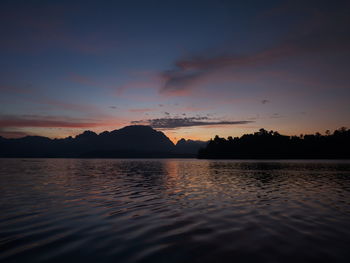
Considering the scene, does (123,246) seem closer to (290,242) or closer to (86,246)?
(86,246)

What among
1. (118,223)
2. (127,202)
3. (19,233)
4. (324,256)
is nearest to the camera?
(324,256)

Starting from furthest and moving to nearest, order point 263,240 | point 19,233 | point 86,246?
point 19,233 < point 263,240 < point 86,246

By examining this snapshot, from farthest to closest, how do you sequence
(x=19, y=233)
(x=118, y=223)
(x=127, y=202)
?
(x=127, y=202)
(x=118, y=223)
(x=19, y=233)

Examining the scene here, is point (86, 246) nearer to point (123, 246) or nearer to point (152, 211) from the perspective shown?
point (123, 246)

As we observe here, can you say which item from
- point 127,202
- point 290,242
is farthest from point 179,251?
point 127,202

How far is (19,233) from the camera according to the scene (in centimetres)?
1163

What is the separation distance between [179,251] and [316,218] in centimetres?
1075

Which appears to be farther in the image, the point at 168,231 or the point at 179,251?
the point at 168,231

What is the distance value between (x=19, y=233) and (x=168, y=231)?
25.8 ft

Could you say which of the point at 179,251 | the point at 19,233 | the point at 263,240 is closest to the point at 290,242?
the point at 263,240

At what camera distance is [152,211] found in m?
16.8

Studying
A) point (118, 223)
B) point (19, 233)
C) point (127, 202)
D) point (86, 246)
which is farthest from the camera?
point (127, 202)

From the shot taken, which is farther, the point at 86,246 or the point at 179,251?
the point at 86,246

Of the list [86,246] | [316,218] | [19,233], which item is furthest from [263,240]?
[19,233]
